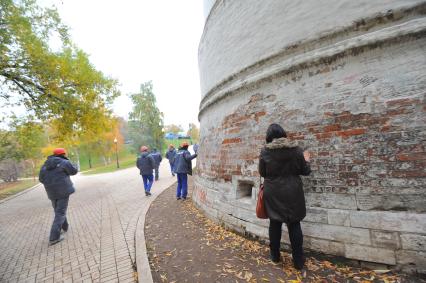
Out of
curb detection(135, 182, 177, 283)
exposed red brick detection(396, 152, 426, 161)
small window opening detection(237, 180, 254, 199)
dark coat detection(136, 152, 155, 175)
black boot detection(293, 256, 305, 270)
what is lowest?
curb detection(135, 182, 177, 283)

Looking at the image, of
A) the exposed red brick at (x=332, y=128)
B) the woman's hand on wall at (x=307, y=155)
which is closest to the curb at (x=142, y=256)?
the woman's hand on wall at (x=307, y=155)

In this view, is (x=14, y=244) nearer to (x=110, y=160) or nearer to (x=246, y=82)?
(x=246, y=82)

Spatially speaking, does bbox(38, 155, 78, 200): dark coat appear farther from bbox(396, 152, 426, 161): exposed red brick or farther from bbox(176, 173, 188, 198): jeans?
bbox(396, 152, 426, 161): exposed red brick

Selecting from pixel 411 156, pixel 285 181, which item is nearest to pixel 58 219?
pixel 285 181

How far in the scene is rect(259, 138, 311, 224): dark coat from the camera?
2.90 meters

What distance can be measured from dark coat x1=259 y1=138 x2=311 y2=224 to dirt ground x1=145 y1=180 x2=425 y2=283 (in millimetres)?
699

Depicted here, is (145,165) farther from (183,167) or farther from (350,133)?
(350,133)

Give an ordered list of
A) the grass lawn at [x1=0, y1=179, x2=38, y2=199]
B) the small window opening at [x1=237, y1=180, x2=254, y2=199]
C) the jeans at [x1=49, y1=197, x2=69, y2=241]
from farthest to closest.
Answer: the grass lawn at [x1=0, y1=179, x2=38, y2=199] < the jeans at [x1=49, y1=197, x2=69, y2=241] < the small window opening at [x1=237, y1=180, x2=254, y2=199]

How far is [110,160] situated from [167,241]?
1877 inches

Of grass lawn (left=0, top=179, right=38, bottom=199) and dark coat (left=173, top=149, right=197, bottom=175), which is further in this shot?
grass lawn (left=0, top=179, right=38, bottom=199)

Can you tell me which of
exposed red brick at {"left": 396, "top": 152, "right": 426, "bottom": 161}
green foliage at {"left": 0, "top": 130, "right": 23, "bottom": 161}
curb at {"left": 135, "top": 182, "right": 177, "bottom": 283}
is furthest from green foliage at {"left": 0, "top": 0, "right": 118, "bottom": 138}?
exposed red brick at {"left": 396, "top": 152, "right": 426, "bottom": 161}

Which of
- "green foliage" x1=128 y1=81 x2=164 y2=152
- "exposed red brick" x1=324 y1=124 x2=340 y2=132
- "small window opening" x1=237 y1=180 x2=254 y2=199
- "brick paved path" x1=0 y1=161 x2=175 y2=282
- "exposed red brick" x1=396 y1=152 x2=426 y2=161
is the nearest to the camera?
"exposed red brick" x1=396 y1=152 x2=426 y2=161

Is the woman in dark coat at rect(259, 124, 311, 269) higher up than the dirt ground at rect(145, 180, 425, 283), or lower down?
higher up

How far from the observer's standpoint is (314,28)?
3.29m
